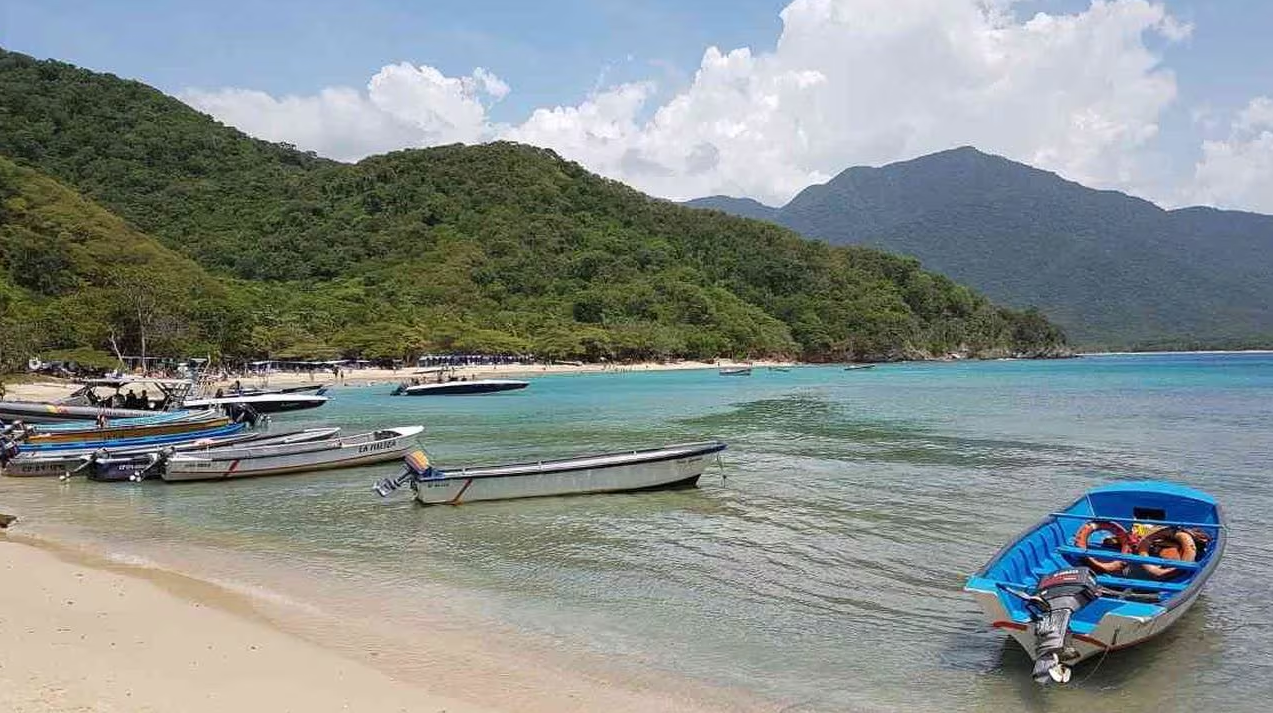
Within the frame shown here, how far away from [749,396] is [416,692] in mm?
53404

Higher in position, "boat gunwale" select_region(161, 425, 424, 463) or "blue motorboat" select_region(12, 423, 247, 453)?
"blue motorboat" select_region(12, 423, 247, 453)

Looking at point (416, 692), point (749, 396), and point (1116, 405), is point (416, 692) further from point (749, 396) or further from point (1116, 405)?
point (749, 396)

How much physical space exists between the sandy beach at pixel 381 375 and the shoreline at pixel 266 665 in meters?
43.7

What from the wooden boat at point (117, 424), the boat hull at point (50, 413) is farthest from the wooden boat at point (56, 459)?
the boat hull at point (50, 413)

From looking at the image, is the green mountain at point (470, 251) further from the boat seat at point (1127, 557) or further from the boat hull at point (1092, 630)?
the boat hull at point (1092, 630)

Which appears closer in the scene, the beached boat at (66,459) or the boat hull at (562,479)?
the boat hull at (562,479)

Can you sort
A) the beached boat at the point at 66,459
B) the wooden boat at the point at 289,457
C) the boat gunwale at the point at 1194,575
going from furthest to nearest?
the beached boat at the point at 66,459, the wooden boat at the point at 289,457, the boat gunwale at the point at 1194,575

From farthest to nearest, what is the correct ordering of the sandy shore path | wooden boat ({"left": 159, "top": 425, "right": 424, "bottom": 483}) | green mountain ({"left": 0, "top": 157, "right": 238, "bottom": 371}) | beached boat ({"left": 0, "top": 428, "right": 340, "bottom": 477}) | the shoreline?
1. green mountain ({"left": 0, "top": 157, "right": 238, "bottom": 371})
2. beached boat ({"left": 0, "top": 428, "right": 340, "bottom": 477})
3. wooden boat ({"left": 159, "top": 425, "right": 424, "bottom": 483})
4. the shoreline
5. the sandy shore path

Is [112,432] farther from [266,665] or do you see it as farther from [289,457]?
[266,665]

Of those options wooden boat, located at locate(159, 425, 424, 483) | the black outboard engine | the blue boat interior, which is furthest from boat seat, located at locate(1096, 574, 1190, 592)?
wooden boat, located at locate(159, 425, 424, 483)

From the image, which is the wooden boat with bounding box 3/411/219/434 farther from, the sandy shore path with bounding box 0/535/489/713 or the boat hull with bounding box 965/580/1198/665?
the boat hull with bounding box 965/580/1198/665

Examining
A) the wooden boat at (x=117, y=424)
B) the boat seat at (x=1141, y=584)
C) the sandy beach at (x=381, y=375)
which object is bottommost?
the boat seat at (x=1141, y=584)

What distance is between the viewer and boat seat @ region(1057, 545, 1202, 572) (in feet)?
31.3

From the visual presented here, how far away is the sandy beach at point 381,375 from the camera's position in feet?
162
